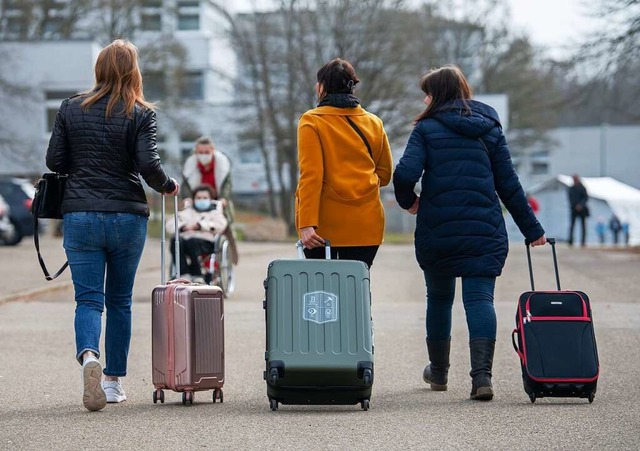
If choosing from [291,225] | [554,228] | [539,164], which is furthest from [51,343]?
[539,164]

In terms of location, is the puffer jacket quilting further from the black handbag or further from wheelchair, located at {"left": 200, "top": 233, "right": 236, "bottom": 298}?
wheelchair, located at {"left": 200, "top": 233, "right": 236, "bottom": 298}

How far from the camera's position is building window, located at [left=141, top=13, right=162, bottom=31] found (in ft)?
174

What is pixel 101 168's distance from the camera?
715 cm

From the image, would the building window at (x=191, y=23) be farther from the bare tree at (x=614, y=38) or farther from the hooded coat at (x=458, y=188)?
the hooded coat at (x=458, y=188)

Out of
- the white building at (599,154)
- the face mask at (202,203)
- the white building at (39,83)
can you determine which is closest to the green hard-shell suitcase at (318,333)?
the face mask at (202,203)

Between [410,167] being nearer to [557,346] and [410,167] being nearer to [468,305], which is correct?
[468,305]

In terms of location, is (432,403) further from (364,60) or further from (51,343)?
(364,60)

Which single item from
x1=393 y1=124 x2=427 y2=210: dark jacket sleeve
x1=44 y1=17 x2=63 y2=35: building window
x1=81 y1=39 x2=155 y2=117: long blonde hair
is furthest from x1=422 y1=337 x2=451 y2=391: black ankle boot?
x1=44 y1=17 x2=63 y2=35: building window

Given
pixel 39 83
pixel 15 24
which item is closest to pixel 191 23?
pixel 15 24

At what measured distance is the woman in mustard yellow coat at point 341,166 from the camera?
291 inches

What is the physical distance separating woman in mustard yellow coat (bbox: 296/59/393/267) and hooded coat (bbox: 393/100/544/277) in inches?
7.6

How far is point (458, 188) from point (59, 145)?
2126mm

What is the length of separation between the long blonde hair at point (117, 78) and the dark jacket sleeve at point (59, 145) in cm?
14

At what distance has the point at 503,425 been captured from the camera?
6.37 metres
